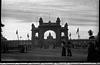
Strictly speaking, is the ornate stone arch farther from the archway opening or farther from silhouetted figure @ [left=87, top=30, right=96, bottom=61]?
silhouetted figure @ [left=87, top=30, right=96, bottom=61]

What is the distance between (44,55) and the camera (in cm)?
1002

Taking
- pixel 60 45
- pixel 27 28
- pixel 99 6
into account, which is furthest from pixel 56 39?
pixel 99 6

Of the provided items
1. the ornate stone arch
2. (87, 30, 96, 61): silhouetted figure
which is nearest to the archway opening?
the ornate stone arch

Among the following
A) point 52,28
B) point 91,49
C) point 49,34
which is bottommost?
point 91,49

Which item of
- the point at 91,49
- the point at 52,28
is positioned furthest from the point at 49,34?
the point at 91,49

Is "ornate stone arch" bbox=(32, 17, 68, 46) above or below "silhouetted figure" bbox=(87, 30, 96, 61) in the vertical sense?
above

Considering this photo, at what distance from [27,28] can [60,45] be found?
1114 mm

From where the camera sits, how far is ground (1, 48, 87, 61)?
9977 mm

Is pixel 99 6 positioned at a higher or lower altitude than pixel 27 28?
higher

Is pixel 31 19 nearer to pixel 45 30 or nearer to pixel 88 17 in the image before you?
pixel 45 30

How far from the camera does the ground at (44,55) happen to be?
9.98 metres

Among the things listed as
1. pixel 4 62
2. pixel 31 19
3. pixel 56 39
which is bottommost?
pixel 4 62

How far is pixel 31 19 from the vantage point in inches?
397

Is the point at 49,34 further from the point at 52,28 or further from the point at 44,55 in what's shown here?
the point at 44,55
